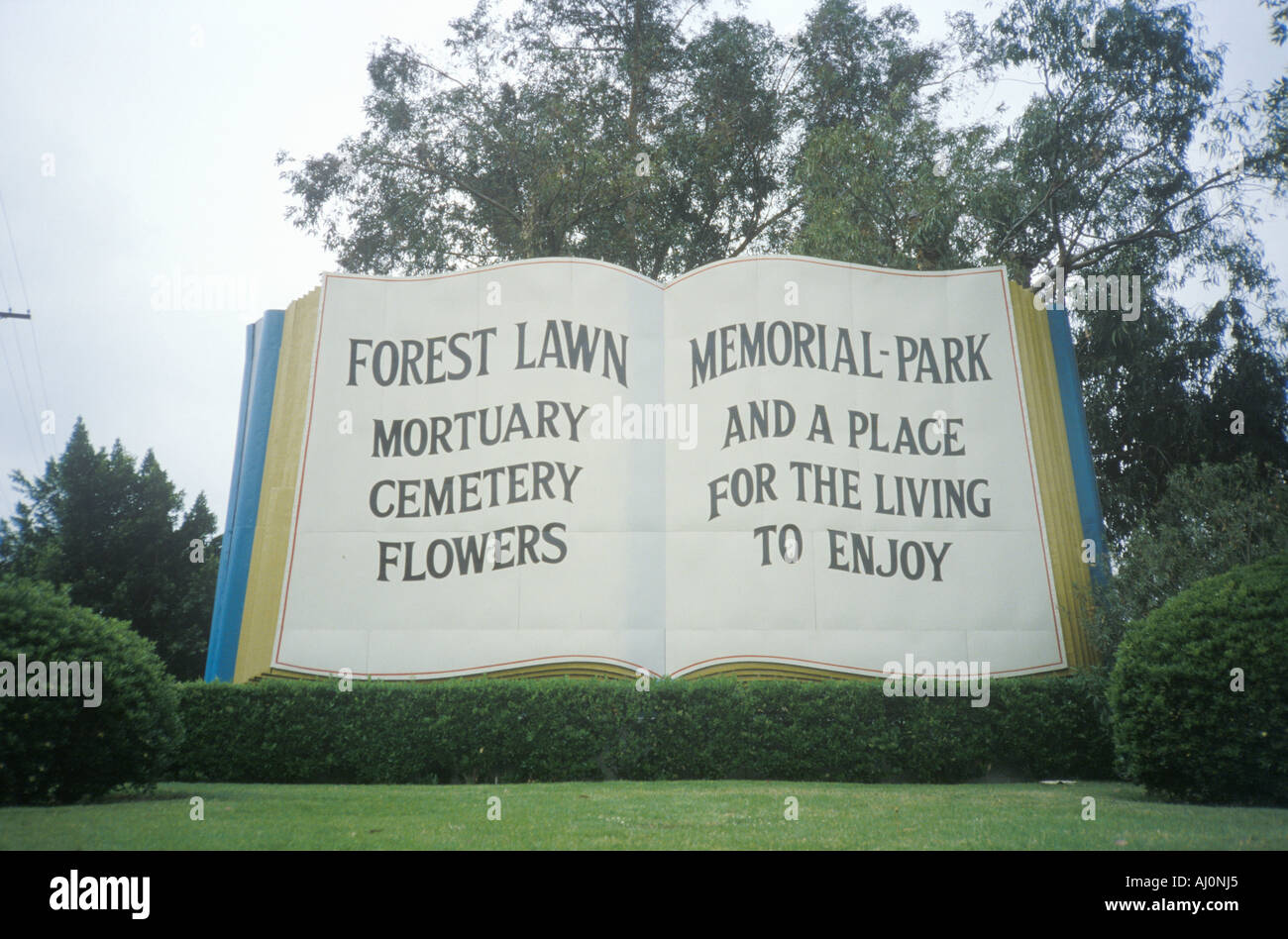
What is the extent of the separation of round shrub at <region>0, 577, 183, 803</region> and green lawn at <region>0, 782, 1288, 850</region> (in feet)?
1.10

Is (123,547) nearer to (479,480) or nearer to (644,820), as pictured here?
(479,480)

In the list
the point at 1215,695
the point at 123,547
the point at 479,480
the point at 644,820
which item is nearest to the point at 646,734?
the point at 644,820

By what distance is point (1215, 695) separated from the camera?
28.9 feet

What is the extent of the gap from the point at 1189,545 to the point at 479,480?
9163 millimetres

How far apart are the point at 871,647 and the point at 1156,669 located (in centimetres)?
448

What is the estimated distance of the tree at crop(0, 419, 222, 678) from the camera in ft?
87.7

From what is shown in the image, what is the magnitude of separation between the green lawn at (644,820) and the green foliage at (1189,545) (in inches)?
103

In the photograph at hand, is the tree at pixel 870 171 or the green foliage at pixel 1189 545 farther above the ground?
the tree at pixel 870 171

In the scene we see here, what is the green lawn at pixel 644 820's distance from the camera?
22.3 ft

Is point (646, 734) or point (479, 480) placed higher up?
point (479, 480)

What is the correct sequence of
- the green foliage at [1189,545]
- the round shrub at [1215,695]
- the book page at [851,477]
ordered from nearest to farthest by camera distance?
the round shrub at [1215,695] → the green foliage at [1189,545] → the book page at [851,477]

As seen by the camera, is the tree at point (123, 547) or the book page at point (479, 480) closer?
the book page at point (479, 480)

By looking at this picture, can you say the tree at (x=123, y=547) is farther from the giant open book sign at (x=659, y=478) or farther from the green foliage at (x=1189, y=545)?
the green foliage at (x=1189, y=545)

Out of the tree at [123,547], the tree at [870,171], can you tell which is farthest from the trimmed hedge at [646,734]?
the tree at [123,547]
